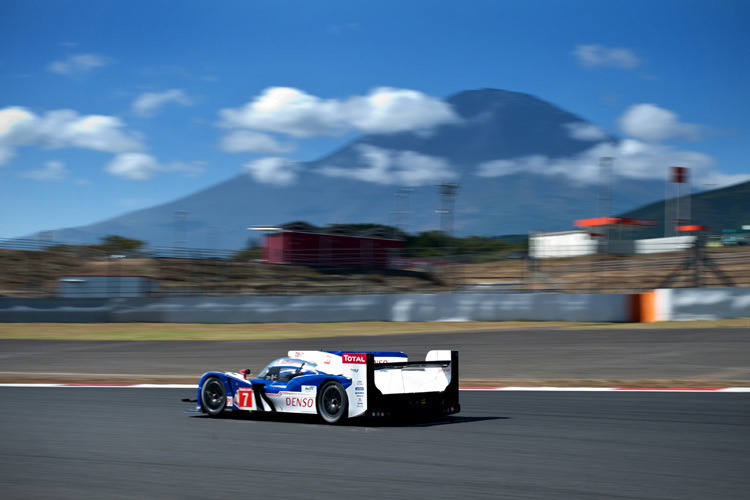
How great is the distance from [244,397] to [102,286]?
3107cm

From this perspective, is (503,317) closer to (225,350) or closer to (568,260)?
(225,350)

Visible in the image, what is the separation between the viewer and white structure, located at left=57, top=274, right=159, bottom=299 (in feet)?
121

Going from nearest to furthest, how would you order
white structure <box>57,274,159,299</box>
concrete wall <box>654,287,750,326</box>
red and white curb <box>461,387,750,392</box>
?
red and white curb <box>461,387,750,392</box> → concrete wall <box>654,287,750,326</box> → white structure <box>57,274,159,299</box>

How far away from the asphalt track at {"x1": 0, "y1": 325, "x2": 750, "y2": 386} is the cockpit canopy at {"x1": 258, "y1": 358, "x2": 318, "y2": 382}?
595cm

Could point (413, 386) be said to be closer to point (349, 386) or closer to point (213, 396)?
point (349, 386)

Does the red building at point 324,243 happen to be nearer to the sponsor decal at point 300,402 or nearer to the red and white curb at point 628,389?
the red and white curb at point 628,389

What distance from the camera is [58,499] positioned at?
5.23 meters

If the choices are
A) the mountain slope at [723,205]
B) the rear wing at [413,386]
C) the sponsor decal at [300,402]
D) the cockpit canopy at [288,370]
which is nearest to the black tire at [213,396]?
the cockpit canopy at [288,370]

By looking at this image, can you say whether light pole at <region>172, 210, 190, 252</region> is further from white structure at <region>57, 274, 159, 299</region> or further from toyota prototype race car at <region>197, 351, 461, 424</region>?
toyota prototype race car at <region>197, 351, 461, 424</region>

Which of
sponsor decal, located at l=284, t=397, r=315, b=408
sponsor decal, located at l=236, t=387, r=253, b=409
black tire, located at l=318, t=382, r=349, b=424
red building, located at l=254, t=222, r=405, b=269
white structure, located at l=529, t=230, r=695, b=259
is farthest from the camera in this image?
red building, located at l=254, t=222, r=405, b=269

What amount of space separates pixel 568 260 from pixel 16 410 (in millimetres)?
31505

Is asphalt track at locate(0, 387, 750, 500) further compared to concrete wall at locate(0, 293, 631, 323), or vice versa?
concrete wall at locate(0, 293, 631, 323)

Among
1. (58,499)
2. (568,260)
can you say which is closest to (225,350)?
(58,499)

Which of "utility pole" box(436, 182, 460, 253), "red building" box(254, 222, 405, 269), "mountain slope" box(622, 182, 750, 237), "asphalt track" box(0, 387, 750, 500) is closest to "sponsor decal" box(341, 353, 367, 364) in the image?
"asphalt track" box(0, 387, 750, 500)
